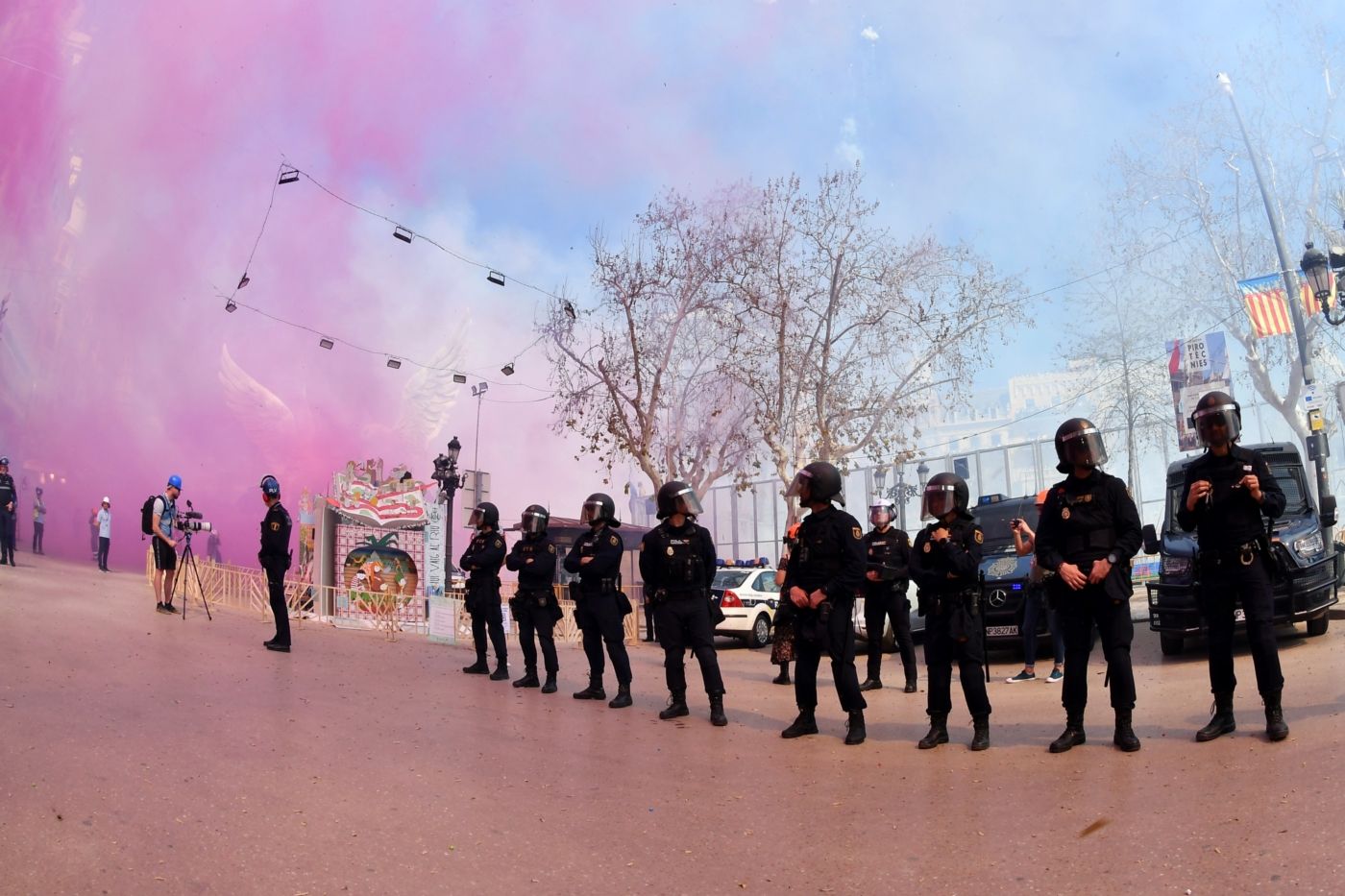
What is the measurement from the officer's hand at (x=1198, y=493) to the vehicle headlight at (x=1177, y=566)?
16.9 feet

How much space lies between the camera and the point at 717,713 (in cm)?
832

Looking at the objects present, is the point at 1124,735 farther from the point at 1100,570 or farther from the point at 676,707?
the point at 676,707

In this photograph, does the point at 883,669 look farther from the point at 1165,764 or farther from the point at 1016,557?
the point at 1165,764

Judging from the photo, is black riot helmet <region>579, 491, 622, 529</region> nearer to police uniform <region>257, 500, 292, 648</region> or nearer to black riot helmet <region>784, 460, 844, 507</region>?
black riot helmet <region>784, 460, 844, 507</region>

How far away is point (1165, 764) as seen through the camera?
564 centimetres

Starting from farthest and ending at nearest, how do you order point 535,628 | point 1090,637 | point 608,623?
point 535,628 → point 608,623 → point 1090,637

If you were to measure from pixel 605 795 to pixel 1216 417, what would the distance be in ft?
13.6

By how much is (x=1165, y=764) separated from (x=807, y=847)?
235 centimetres

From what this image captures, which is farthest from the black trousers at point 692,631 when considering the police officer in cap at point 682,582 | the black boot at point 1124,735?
the black boot at point 1124,735

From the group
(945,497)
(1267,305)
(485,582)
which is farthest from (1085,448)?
(1267,305)

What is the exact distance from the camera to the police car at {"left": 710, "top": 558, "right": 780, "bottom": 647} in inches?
734

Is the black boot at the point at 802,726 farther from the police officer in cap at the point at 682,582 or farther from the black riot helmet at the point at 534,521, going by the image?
the black riot helmet at the point at 534,521

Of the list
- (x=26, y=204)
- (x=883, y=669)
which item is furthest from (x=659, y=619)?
(x=26, y=204)

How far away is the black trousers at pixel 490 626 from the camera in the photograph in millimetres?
11094
